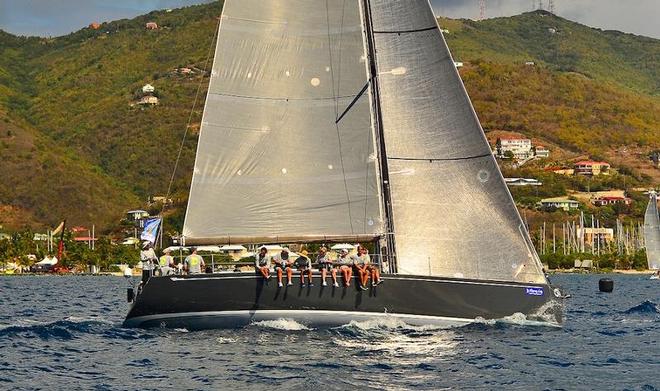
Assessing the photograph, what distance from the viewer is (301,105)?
3189cm

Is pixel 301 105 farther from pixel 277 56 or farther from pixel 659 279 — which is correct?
pixel 659 279

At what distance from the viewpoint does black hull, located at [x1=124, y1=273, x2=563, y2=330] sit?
30.0m

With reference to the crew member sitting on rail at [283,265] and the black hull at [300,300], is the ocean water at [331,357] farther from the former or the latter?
the crew member sitting on rail at [283,265]

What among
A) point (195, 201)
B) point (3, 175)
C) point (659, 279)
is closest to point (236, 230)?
point (195, 201)

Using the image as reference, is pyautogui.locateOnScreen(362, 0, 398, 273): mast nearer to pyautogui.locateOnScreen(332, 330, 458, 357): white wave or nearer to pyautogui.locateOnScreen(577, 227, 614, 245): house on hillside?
pyautogui.locateOnScreen(332, 330, 458, 357): white wave

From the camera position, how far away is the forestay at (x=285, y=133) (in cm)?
3142

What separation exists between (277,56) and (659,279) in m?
84.1

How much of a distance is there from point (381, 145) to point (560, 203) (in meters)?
157

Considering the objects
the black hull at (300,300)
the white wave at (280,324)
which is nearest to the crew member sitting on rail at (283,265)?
the black hull at (300,300)

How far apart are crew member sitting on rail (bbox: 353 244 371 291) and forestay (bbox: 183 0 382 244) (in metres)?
1.27

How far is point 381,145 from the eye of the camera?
3180 cm

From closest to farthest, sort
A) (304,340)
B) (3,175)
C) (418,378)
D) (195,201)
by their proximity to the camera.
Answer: (418,378) < (304,340) < (195,201) < (3,175)

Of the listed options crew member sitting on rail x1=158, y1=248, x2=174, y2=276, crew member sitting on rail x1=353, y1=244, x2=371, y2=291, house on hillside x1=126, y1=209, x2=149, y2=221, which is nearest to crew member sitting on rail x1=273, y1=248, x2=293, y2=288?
crew member sitting on rail x1=353, y1=244, x2=371, y2=291

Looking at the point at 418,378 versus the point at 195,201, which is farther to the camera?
the point at 195,201
